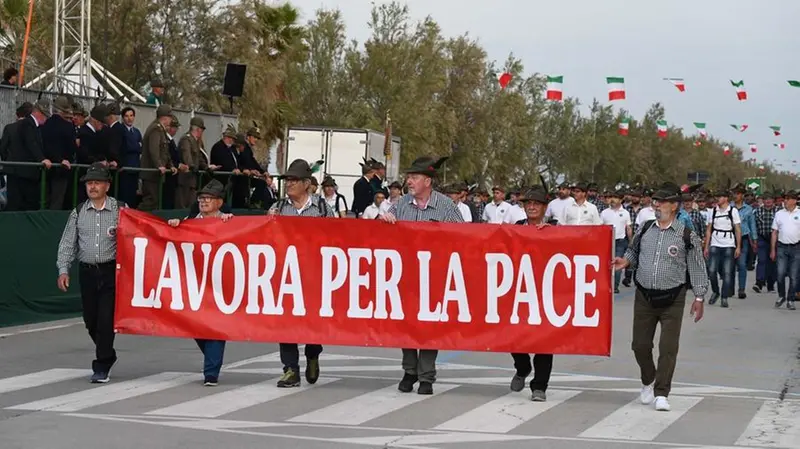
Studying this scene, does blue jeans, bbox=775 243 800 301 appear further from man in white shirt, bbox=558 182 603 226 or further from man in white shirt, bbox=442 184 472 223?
man in white shirt, bbox=442 184 472 223

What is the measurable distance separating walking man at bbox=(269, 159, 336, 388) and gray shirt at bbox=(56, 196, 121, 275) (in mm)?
1411

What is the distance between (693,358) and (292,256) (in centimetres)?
534

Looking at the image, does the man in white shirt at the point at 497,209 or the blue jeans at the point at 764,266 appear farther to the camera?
the blue jeans at the point at 764,266

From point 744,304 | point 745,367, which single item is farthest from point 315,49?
point 745,367

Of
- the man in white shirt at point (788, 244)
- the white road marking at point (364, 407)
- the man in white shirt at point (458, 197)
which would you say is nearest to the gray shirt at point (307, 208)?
the white road marking at point (364, 407)

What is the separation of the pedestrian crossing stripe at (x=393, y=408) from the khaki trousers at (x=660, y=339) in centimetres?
27

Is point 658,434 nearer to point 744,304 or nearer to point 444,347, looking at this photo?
point 444,347

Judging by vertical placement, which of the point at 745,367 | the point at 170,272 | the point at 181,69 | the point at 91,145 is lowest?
the point at 745,367

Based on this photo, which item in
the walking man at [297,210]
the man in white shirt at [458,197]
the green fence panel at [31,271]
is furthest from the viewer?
the man in white shirt at [458,197]

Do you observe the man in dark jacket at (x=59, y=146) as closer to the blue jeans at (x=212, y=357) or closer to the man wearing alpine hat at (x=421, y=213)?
the blue jeans at (x=212, y=357)

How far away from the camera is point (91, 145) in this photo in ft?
62.7

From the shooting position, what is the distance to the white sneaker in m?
11.5

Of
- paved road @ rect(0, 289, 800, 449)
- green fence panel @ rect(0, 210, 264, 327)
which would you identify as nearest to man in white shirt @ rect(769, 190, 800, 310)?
paved road @ rect(0, 289, 800, 449)

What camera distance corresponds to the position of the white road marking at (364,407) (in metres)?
10.3
